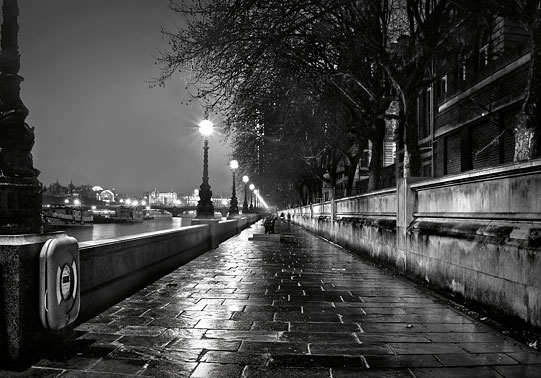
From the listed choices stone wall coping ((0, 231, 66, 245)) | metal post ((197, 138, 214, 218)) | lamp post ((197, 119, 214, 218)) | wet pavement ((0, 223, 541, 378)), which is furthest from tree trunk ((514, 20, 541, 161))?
metal post ((197, 138, 214, 218))

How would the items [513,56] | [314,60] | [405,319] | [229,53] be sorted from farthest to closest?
[513,56]
[314,60]
[229,53]
[405,319]

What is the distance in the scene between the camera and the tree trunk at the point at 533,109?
8588mm

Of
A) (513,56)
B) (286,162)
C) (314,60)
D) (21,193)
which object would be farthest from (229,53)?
(286,162)

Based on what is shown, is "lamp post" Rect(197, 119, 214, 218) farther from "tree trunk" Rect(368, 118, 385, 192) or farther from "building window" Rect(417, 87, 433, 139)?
"building window" Rect(417, 87, 433, 139)

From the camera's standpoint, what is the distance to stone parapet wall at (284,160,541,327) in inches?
202

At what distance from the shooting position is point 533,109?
8672mm

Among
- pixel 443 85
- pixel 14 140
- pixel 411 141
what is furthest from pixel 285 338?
pixel 443 85

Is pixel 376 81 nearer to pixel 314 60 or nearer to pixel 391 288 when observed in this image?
pixel 314 60

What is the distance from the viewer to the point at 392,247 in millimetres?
10727

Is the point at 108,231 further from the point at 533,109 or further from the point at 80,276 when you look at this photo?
the point at 533,109

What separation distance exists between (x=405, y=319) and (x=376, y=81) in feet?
51.8

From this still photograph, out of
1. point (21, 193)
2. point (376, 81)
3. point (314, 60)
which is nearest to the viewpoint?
point (21, 193)

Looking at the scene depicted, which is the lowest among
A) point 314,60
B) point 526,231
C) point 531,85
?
point 526,231

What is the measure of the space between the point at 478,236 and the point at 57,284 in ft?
17.7
